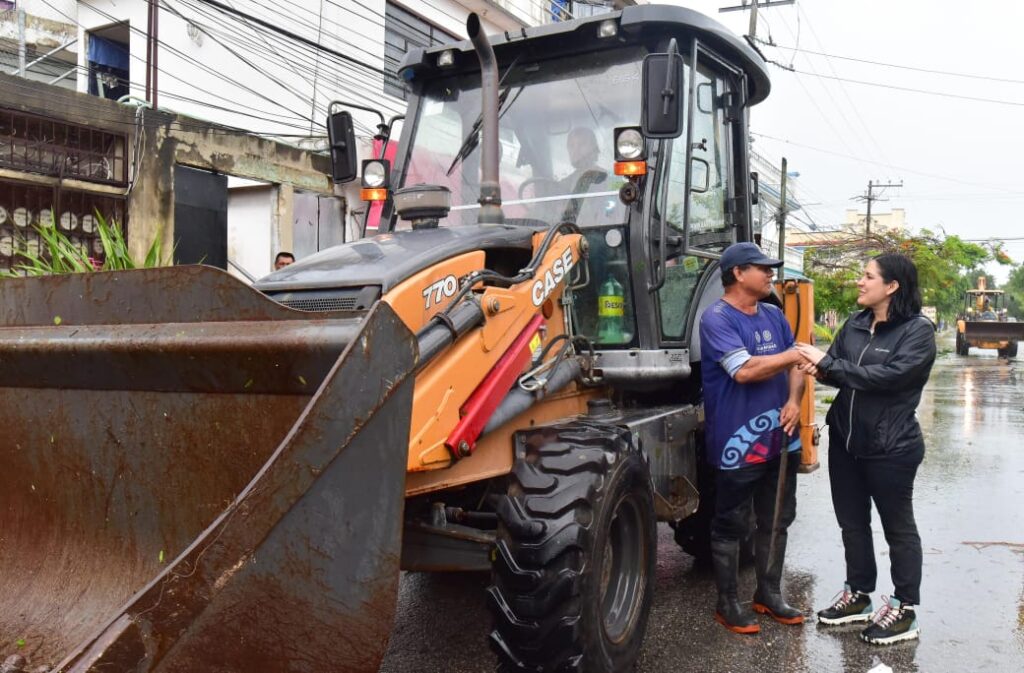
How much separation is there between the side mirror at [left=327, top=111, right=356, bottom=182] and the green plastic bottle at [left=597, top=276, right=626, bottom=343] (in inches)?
63.6

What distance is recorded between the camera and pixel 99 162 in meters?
10.8

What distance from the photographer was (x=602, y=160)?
15.0 ft

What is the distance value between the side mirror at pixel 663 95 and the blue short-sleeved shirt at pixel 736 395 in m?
1.01

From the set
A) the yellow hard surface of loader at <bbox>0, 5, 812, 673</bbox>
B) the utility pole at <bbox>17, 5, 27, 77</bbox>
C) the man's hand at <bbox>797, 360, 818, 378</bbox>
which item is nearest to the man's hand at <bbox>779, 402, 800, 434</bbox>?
the man's hand at <bbox>797, 360, 818, 378</bbox>

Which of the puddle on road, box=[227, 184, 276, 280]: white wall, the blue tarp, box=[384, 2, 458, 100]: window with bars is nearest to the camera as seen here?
the puddle on road

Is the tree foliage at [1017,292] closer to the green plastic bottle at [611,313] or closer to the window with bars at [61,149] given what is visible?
the window with bars at [61,149]

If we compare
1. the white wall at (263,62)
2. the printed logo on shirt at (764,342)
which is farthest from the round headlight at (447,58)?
the white wall at (263,62)

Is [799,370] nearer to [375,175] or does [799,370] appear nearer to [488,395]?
[488,395]

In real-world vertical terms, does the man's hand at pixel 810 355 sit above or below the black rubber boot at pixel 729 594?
above

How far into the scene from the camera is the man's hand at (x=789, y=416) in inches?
172

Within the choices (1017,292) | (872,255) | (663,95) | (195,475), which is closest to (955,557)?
(663,95)

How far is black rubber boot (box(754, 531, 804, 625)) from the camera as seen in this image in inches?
175

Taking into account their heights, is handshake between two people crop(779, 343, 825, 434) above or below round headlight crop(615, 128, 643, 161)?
below

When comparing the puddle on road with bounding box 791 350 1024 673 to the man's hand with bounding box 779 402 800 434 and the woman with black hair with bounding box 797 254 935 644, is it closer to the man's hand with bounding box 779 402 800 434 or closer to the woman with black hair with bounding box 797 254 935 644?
the woman with black hair with bounding box 797 254 935 644
